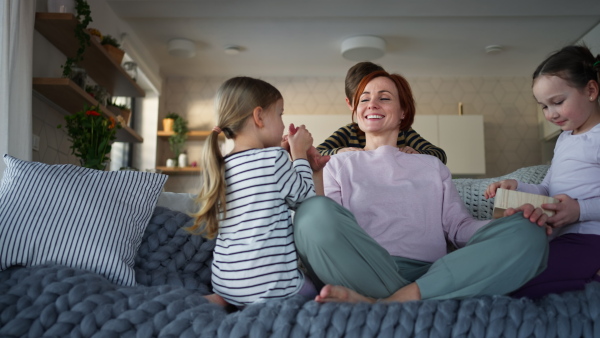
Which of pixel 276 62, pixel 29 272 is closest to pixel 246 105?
pixel 29 272

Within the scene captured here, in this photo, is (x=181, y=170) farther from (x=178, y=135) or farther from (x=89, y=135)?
(x=89, y=135)

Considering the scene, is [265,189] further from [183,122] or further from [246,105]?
[183,122]

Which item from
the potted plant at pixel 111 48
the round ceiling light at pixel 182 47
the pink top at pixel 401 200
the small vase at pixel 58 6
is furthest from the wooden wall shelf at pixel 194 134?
the pink top at pixel 401 200

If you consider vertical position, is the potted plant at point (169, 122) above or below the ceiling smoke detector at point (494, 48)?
below

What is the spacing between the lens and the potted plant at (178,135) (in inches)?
210

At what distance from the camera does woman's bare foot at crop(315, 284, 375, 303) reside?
39.2 inches

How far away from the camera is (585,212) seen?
4.28 feet

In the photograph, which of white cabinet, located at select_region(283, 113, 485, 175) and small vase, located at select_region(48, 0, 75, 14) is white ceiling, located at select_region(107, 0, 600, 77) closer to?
white cabinet, located at select_region(283, 113, 485, 175)

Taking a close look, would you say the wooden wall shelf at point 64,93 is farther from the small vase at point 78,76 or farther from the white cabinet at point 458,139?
the white cabinet at point 458,139

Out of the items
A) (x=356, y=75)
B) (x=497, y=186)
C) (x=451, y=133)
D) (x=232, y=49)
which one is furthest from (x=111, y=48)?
(x=451, y=133)

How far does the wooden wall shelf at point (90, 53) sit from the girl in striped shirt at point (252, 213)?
201 cm

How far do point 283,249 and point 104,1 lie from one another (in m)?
3.38

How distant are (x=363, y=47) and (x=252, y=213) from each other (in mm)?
3595

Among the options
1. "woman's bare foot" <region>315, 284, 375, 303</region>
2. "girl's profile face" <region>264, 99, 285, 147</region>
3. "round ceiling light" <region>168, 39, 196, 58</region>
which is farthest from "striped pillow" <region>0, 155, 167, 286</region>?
"round ceiling light" <region>168, 39, 196, 58</region>
